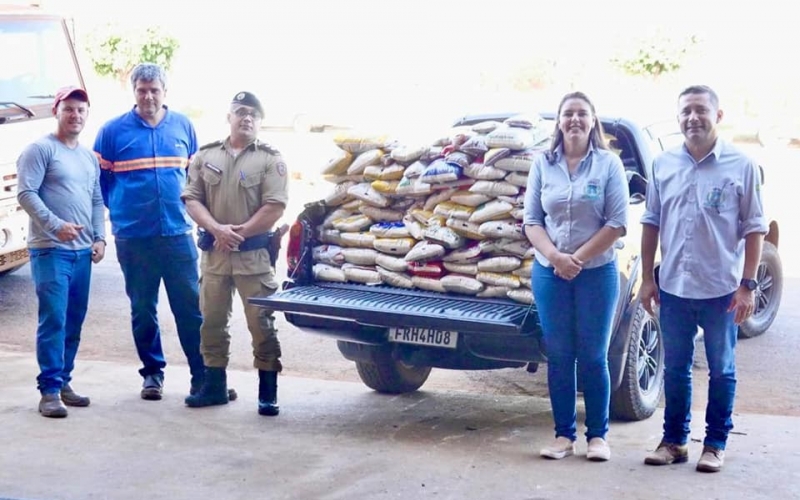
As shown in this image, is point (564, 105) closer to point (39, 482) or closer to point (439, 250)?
point (439, 250)

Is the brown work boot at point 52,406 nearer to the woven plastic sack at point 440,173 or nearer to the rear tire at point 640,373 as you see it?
the woven plastic sack at point 440,173

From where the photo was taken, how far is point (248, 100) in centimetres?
675

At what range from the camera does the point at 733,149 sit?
5.61m

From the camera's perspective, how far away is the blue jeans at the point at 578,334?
5.84 metres

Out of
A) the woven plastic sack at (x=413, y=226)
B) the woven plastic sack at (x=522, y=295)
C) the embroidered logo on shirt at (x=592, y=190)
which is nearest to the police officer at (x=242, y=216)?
the woven plastic sack at (x=413, y=226)

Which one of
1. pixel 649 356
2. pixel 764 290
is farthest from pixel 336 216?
pixel 764 290

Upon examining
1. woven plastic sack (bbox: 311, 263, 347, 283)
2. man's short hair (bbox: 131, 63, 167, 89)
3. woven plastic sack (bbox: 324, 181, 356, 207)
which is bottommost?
woven plastic sack (bbox: 311, 263, 347, 283)

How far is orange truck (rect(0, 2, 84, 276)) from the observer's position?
32.0 feet

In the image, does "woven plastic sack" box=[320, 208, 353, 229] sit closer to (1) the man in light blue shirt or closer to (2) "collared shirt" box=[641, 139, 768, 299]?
(1) the man in light blue shirt

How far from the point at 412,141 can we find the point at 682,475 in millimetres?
2569

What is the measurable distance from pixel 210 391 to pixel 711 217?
10.8 ft

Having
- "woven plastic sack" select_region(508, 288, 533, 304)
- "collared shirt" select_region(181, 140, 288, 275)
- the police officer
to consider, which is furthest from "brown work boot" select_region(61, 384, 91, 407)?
"woven plastic sack" select_region(508, 288, 533, 304)

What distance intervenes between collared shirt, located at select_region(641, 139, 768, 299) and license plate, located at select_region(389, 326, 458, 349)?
1218mm

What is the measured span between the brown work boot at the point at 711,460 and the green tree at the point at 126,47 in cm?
2654
